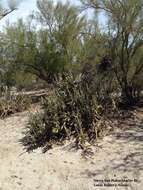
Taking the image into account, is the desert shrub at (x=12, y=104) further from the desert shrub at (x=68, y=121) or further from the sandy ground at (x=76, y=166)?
the sandy ground at (x=76, y=166)

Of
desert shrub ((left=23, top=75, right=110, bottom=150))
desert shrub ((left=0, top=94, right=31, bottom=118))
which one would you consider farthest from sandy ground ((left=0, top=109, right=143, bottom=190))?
desert shrub ((left=0, top=94, right=31, bottom=118))

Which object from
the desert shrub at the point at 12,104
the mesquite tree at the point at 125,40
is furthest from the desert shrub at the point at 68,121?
the desert shrub at the point at 12,104

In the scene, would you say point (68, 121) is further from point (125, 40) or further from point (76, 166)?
point (125, 40)

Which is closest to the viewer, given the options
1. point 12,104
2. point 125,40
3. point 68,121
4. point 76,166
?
point 76,166

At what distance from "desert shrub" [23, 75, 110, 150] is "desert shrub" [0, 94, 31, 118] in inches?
120

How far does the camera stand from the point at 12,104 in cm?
1363

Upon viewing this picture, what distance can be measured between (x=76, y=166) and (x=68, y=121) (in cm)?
180

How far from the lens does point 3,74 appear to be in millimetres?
17812

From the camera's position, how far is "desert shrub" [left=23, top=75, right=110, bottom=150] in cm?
940

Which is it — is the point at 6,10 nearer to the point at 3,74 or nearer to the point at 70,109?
the point at 3,74

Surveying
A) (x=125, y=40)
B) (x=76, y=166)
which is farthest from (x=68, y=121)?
(x=125, y=40)

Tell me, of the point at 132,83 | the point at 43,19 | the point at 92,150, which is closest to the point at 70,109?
the point at 92,150

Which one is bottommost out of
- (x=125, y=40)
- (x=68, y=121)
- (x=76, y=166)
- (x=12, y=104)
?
(x=76, y=166)

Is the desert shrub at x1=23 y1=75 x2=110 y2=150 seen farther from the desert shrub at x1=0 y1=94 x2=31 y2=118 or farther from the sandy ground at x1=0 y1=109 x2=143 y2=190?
the desert shrub at x1=0 y1=94 x2=31 y2=118
